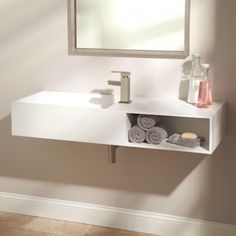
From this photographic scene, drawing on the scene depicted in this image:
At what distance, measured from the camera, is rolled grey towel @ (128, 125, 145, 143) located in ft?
8.65

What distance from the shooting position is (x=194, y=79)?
2721 millimetres

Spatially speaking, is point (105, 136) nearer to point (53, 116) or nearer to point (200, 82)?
point (53, 116)

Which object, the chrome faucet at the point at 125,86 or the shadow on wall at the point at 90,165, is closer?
the chrome faucet at the point at 125,86

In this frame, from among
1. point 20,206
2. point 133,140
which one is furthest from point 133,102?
point 20,206

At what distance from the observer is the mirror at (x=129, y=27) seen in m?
2.79

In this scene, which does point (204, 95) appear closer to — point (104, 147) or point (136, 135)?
point (136, 135)

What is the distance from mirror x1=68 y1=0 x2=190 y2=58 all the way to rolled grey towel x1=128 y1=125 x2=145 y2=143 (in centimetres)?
46

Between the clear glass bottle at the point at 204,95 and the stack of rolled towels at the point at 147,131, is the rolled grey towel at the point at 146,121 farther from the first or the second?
the clear glass bottle at the point at 204,95

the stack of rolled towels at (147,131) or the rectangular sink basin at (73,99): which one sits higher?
the rectangular sink basin at (73,99)

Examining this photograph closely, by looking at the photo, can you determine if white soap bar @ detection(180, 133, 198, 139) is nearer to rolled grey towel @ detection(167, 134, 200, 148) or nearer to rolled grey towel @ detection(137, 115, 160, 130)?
rolled grey towel @ detection(167, 134, 200, 148)

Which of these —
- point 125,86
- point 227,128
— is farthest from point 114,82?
point 227,128

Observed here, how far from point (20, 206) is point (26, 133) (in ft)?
2.25

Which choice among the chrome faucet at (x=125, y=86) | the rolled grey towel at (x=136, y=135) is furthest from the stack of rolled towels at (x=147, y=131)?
the chrome faucet at (x=125, y=86)

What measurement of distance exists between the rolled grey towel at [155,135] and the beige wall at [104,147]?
0.32 metres
